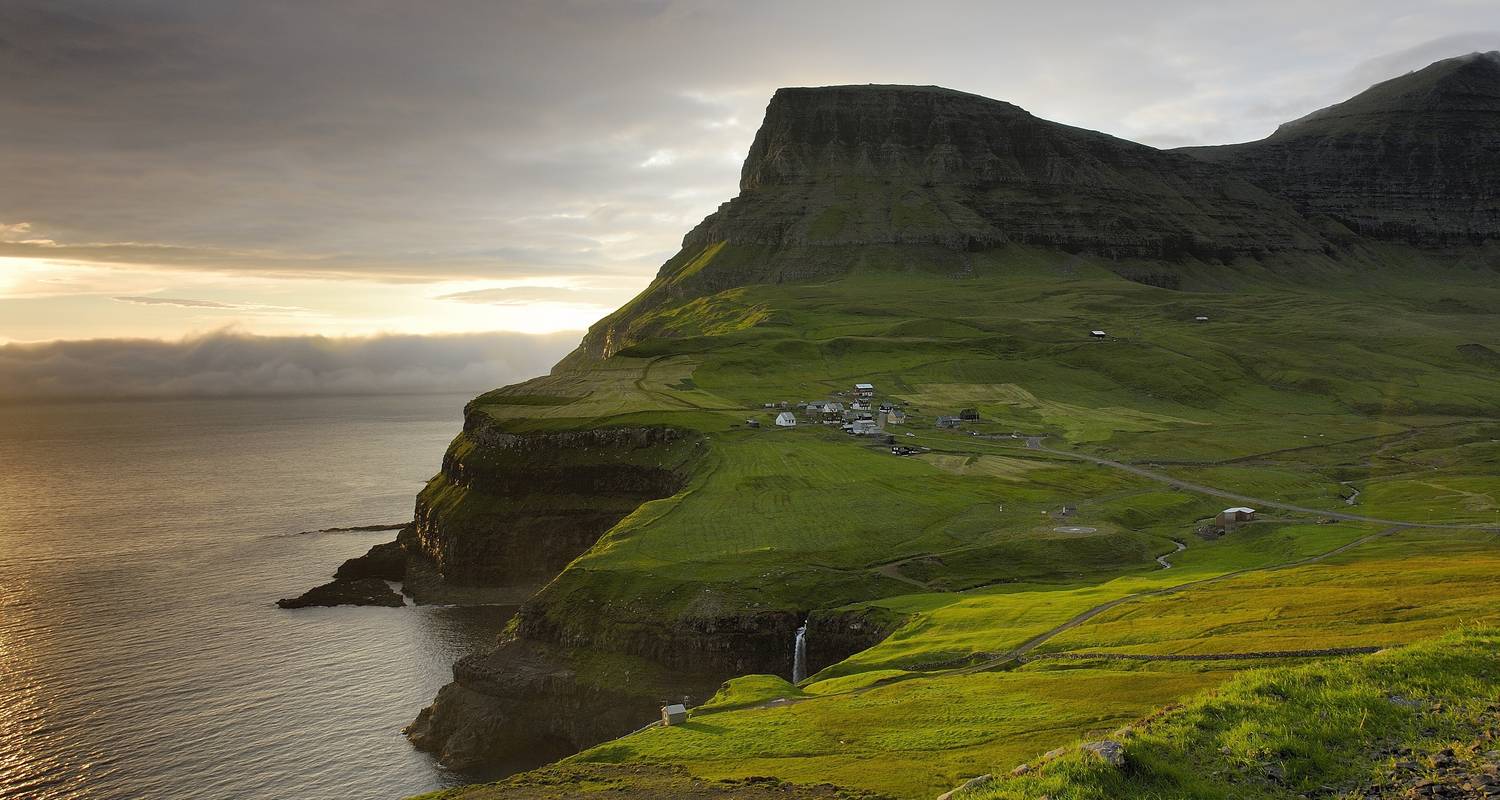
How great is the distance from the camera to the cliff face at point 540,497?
143 metres

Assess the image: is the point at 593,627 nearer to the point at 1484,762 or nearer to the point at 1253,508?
the point at 1484,762

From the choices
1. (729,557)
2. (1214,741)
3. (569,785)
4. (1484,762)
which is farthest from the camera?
(729,557)

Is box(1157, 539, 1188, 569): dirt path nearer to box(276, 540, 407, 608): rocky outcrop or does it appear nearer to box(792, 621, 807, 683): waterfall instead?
box(792, 621, 807, 683): waterfall

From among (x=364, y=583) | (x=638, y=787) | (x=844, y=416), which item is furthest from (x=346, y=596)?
(x=638, y=787)

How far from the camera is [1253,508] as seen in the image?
430 ft

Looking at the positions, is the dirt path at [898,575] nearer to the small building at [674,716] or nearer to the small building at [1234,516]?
the small building at [674,716]

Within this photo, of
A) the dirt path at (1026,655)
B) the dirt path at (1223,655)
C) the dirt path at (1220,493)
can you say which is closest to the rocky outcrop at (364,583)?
the dirt path at (1026,655)

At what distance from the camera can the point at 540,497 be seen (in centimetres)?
14988

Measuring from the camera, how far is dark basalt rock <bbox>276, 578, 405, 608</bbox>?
13312 centimetres

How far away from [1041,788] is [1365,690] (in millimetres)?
12701

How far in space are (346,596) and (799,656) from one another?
7631cm

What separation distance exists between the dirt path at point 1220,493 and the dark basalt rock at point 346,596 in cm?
10647

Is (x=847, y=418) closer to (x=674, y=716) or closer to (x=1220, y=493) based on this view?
(x=1220, y=493)

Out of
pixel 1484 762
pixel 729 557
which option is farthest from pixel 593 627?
pixel 1484 762
